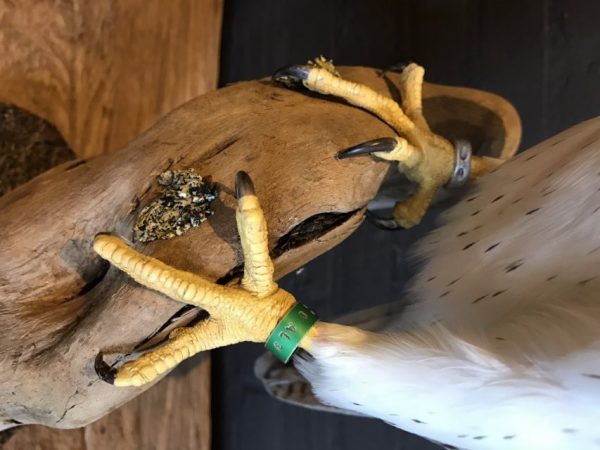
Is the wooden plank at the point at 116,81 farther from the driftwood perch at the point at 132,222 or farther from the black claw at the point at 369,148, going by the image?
the black claw at the point at 369,148

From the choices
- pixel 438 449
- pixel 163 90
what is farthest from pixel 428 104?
pixel 438 449

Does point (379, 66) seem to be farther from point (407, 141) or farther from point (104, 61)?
point (407, 141)

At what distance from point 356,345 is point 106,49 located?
75cm

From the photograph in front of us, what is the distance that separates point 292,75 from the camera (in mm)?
776

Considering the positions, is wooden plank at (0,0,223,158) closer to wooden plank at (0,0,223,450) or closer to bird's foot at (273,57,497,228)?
wooden plank at (0,0,223,450)

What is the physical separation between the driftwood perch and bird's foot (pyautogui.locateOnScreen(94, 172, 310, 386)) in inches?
1.1

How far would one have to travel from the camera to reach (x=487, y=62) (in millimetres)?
1319

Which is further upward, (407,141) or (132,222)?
(407,141)

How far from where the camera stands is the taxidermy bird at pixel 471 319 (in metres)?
0.63

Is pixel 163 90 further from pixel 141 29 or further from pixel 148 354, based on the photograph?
pixel 148 354

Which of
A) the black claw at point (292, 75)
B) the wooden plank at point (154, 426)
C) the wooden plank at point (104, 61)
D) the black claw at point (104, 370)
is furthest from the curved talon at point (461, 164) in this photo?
the wooden plank at point (154, 426)

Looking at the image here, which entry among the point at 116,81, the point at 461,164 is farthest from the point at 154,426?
the point at 461,164

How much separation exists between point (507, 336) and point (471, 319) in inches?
3.2

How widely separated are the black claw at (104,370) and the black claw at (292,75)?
14.5 inches
